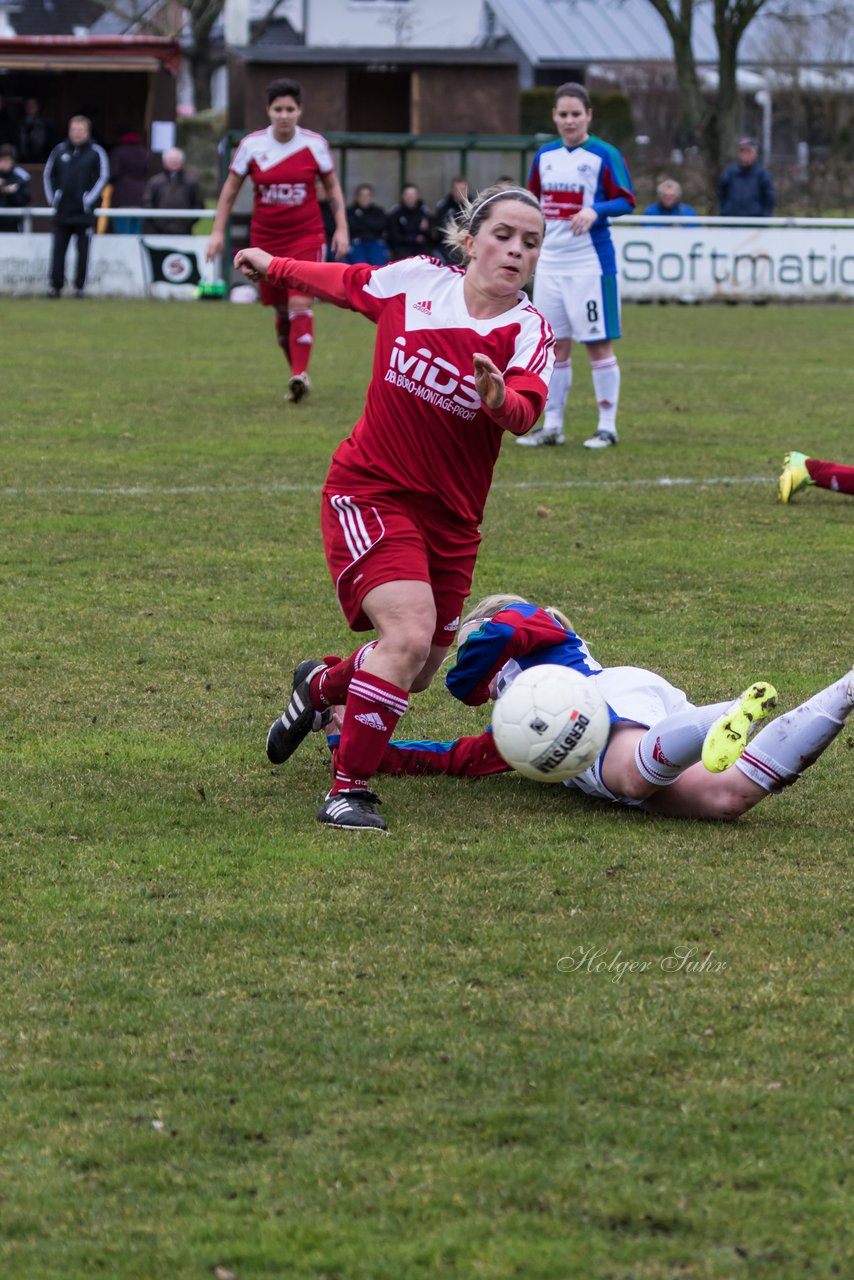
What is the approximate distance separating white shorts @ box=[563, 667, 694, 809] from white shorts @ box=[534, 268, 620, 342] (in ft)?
22.3

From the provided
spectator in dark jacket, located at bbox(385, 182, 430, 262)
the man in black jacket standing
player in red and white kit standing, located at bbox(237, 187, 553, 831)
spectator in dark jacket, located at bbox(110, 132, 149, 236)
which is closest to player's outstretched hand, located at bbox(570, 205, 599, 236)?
player in red and white kit standing, located at bbox(237, 187, 553, 831)

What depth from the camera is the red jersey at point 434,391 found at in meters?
4.78

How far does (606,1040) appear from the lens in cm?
325

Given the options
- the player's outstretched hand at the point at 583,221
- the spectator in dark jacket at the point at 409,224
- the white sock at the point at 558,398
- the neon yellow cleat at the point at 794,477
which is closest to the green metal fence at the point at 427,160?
the spectator in dark jacket at the point at 409,224

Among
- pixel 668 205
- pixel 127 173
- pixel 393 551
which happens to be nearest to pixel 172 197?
pixel 127 173

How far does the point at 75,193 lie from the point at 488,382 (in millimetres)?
18833

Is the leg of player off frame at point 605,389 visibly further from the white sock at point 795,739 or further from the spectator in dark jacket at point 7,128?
the spectator in dark jacket at point 7,128

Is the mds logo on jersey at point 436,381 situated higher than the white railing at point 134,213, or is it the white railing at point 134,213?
the white railing at point 134,213

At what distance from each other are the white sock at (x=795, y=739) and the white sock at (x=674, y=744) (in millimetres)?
143

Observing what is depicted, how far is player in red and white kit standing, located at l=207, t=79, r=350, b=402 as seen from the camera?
42.9 feet

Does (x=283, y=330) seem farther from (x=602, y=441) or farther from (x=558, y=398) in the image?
(x=602, y=441)

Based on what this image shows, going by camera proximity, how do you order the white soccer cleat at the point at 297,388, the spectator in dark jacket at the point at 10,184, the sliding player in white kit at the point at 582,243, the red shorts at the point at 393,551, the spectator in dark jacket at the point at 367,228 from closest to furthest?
1. the red shorts at the point at 393,551
2. the sliding player in white kit at the point at 582,243
3. the white soccer cleat at the point at 297,388
4. the spectator in dark jacket at the point at 10,184
5. the spectator in dark jacket at the point at 367,228

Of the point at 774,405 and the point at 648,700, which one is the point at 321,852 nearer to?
the point at 648,700

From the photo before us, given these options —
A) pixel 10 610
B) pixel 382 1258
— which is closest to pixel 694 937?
pixel 382 1258
